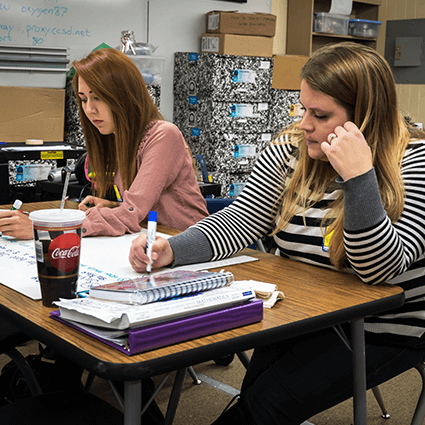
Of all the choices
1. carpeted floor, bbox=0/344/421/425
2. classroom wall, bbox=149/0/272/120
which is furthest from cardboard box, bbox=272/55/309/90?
carpeted floor, bbox=0/344/421/425

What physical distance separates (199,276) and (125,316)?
0.25 m

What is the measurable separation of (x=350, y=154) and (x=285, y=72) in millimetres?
3715

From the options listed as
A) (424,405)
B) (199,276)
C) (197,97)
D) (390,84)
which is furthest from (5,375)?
(197,97)

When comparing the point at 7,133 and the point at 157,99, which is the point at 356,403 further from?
the point at 157,99

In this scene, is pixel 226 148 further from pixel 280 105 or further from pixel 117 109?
pixel 117 109

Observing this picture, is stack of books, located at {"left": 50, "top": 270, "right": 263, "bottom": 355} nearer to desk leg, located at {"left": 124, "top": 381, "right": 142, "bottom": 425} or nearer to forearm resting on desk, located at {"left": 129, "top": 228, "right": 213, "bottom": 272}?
desk leg, located at {"left": 124, "top": 381, "right": 142, "bottom": 425}

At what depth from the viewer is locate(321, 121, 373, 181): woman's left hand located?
1.14 meters

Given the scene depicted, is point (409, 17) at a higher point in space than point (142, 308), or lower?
higher

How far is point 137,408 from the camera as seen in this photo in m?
0.82

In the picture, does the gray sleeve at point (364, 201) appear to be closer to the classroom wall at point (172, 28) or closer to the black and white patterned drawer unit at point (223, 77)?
the black and white patterned drawer unit at point (223, 77)

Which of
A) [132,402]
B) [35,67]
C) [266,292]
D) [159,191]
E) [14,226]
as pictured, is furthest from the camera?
[35,67]

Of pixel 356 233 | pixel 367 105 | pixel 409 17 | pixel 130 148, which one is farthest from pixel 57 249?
pixel 409 17

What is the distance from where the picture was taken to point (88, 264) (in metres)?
1.30

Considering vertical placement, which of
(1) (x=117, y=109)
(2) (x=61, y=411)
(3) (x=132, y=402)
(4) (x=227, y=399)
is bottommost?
(4) (x=227, y=399)
